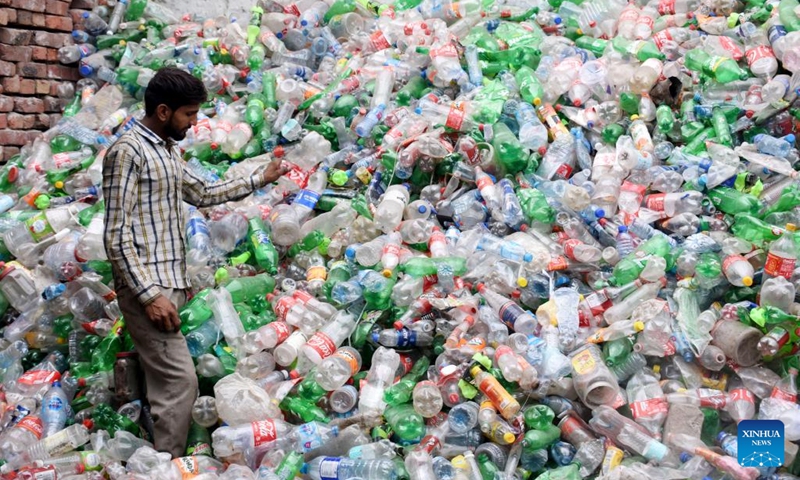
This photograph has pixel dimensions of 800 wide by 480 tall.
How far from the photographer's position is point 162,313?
3111mm

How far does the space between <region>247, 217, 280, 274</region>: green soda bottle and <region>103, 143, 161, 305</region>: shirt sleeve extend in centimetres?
97

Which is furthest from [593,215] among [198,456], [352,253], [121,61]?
[121,61]

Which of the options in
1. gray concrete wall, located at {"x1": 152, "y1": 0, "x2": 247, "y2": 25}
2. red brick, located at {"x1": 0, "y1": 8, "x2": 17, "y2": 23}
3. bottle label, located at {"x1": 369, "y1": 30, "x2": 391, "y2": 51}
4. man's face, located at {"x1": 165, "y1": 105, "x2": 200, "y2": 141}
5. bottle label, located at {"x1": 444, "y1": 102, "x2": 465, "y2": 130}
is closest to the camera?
man's face, located at {"x1": 165, "y1": 105, "x2": 200, "y2": 141}

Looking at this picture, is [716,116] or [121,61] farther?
[121,61]

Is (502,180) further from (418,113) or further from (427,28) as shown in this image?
(427,28)

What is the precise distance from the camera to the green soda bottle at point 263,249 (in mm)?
4039

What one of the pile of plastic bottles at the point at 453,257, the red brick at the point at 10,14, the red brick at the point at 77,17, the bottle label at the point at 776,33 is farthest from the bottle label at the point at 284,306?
the red brick at the point at 77,17

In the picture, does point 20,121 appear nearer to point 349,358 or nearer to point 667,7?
point 349,358

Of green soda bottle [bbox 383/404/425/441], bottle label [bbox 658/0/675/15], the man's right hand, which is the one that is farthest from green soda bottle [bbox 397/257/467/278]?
bottle label [bbox 658/0/675/15]

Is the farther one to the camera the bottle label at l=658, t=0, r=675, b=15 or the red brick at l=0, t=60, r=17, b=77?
the bottle label at l=658, t=0, r=675, b=15

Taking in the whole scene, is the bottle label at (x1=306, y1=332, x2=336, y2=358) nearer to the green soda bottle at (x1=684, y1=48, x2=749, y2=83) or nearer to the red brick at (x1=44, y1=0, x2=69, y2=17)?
the green soda bottle at (x1=684, y1=48, x2=749, y2=83)

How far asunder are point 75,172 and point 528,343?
310 centimetres

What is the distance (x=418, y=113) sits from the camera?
4.72m

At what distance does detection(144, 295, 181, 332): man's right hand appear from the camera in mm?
3107
